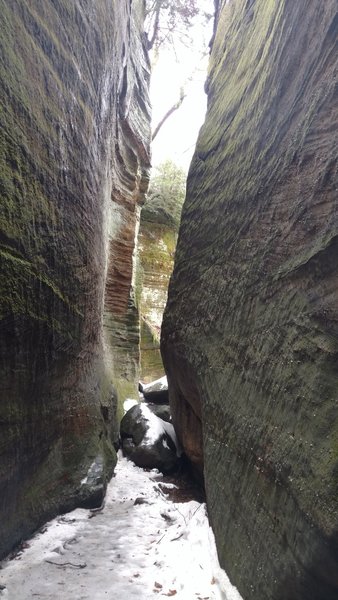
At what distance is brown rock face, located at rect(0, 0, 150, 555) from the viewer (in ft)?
10.9

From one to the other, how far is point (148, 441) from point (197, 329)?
2.67 m

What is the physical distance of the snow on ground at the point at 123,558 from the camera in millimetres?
3188

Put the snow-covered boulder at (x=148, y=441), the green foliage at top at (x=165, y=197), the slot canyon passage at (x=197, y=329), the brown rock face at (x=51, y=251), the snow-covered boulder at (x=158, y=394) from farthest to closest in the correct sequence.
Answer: the green foliage at top at (x=165, y=197) → the snow-covered boulder at (x=158, y=394) → the snow-covered boulder at (x=148, y=441) → the brown rock face at (x=51, y=251) → the slot canyon passage at (x=197, y=329)

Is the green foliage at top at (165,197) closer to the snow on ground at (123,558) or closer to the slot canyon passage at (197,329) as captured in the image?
the slot canyon passage at (197,329)

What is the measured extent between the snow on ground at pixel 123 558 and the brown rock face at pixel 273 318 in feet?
0.94

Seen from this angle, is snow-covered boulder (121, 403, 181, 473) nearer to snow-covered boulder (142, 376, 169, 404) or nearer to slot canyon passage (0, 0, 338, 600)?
slot canyon passage (0, 0, 338, 600)

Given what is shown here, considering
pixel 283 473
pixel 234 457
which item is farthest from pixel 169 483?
pixel 283 473

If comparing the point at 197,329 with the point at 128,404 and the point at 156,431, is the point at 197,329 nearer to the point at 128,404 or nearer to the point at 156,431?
the point at 156,431

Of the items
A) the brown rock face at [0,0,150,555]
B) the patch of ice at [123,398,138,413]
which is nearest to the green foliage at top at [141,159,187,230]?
the patch of ice at [123,398,138,413]

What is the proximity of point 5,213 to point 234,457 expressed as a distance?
8.80 feet

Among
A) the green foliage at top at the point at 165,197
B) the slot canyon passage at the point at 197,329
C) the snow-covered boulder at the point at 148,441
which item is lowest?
the snow-covered boulder at the point at 148,441

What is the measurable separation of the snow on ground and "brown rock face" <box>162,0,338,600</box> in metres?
0.29

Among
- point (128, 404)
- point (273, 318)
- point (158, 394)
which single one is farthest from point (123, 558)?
point (158, 394)

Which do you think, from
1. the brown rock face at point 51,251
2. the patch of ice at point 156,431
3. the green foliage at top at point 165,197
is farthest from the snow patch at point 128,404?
the green foliage at top at point 165,197
